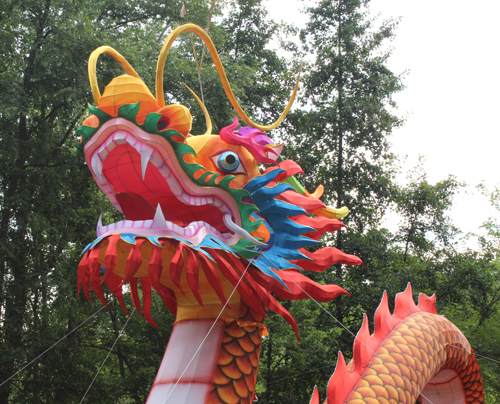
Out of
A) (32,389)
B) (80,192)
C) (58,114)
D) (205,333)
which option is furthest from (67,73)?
(205,333)

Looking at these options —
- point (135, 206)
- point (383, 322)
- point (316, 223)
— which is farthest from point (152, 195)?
point (383, 322)

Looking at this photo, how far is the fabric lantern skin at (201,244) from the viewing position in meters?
2.65

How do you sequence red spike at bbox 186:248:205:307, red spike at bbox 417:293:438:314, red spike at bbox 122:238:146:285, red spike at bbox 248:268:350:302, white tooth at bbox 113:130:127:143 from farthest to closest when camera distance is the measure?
1. red spike at bbox 417:293:438:314
2. red spike at bbox 248:268:350:302
3. white tooth at bbox 113:130:127:143
4. red spike at bbox 186:248:205:307
5. red spike at bbox 122:238:146:285

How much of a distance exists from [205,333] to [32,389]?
5.86 meters

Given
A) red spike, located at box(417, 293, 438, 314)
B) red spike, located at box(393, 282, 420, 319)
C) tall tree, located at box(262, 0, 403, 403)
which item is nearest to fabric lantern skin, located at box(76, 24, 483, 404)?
red spike, located at box(393, 282, 420, 319)

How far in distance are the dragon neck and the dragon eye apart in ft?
2.74

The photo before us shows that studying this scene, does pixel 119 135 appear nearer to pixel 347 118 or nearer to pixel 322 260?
pixel 322 260

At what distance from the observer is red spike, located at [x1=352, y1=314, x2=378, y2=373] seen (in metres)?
3.47

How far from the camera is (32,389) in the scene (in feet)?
24.4

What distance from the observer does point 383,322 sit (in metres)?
3.94

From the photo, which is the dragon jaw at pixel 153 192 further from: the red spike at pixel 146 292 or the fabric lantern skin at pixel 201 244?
the red spike at pixel 146 292

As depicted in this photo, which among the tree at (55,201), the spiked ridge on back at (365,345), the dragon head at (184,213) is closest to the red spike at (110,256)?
the dragon head at (184,213)

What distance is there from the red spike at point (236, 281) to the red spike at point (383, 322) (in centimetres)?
127

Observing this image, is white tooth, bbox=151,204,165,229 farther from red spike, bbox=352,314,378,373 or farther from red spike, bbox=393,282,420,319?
red spike, bbox=393,282,420,319
